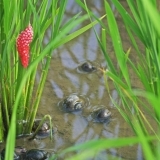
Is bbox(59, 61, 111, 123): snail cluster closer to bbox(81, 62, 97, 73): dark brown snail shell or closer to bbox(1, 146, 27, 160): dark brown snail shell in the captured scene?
bbox(81, 62, 97, 73): dark brown snail shell

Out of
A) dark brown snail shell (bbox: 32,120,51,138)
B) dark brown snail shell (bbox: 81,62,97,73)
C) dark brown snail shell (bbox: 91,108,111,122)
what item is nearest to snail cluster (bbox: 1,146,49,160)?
dark brown snail shell (bbox: 32,120,51,138)

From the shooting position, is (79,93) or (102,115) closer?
(102,115)

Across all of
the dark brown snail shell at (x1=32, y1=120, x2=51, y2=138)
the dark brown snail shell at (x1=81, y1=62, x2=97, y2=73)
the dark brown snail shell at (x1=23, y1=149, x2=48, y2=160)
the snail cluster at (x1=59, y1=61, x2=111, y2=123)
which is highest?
the dark brown snail shell at (x1=81, y1=62, x2=97, y2=73)

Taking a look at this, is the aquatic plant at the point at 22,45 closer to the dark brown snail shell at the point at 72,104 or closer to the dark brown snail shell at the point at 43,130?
the dark brown snail shell at the point at 43,130

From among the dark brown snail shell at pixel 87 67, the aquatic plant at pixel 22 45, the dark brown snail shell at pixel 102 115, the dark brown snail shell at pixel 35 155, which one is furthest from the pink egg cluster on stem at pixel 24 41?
the dark brown snail shell at pixel 87 67

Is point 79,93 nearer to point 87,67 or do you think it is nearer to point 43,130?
point 87,67

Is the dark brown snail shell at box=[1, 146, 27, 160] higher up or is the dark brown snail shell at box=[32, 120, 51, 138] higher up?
the dark brown snail shell at box=[32, 120, 51, 138]

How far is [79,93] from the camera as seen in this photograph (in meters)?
2.17

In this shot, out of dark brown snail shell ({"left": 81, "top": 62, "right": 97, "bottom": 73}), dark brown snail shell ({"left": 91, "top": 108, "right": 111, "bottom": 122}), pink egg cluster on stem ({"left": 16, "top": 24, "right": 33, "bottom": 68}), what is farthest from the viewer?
dark brown snail shell ({"left": 81, "top": 62, "right": 97, "bottom": 73})

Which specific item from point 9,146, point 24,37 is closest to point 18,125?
point 24,37

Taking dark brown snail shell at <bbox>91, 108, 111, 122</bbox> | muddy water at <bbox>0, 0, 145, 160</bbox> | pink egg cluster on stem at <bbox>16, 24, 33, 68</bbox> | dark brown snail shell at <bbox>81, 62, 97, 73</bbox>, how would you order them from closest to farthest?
pink egg cluster on stem at <bbox>16, 24, 33, 68</bbox>
muddy water at <bbox>0, 0, 145, 160</bbox>
dark brown snail shell at <bbox>91, 108, 111, 122</bbox>
dark brown snail shell at <bbox>81, 62, 97, 73</bbox>

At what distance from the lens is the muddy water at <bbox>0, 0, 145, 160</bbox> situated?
187cm

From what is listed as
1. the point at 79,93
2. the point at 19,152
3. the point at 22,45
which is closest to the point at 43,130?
the point at 19,152

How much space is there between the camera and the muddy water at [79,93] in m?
1.87
